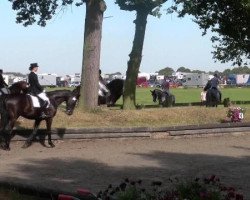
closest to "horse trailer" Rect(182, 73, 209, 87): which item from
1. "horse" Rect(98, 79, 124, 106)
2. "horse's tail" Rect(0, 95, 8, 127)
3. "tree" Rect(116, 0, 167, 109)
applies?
"tree" Rect(116, 0, 167, 109)

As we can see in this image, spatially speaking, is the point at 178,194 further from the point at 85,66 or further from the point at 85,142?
the point at 85,66

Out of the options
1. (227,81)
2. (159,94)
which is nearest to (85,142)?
(159,94)

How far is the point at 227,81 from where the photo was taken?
115250 millimetres

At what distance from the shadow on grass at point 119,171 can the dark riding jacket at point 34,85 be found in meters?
3.51

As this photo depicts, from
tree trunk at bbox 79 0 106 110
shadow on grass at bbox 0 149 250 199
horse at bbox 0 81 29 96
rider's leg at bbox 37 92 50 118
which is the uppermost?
tree trunk at bbox 79 0 106 110

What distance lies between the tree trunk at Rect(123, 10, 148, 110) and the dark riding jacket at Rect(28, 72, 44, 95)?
799cm

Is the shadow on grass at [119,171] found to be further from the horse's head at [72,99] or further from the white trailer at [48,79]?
the white trailer at [48,79]

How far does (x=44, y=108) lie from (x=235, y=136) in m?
6.45

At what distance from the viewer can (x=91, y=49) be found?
21750mm

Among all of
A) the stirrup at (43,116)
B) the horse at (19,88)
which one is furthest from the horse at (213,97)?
the stirrup at (43,116)

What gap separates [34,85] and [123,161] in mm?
4609

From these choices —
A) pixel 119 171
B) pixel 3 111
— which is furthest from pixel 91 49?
pixel 119 171

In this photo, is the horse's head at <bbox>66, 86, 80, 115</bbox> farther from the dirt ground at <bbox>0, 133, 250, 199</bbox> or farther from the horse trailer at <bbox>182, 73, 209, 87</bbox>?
the horse trailer at <bbox>182, 73, 209, 87</bbox>

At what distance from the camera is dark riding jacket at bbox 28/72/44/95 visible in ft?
53.9
